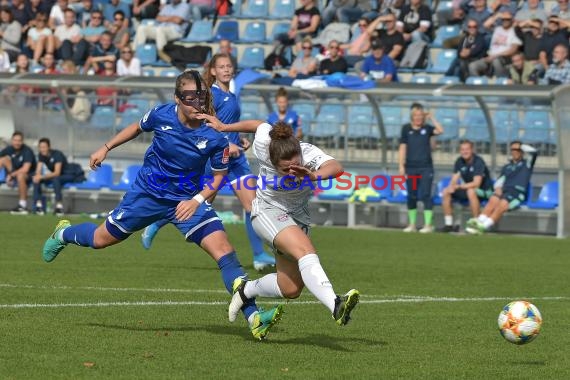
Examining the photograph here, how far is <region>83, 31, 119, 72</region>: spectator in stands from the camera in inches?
1093

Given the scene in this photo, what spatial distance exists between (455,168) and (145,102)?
6.03 m

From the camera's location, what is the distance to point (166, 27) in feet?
93.6

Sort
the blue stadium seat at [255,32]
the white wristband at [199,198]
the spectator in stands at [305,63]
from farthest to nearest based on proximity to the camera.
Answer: the blue stadium seat at [255,32], the spectator in stands at [305,63], the white wristband at [199,198]

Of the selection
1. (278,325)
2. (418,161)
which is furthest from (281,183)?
(418,161)

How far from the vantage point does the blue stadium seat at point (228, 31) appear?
28469 mm

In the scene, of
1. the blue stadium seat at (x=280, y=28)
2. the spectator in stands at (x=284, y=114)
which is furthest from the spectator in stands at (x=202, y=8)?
the spectator in stands at (x=284, y=114)

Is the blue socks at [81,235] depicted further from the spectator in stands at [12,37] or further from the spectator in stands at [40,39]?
the spectator in stands at [12,37]

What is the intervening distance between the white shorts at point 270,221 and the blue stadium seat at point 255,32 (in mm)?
19415

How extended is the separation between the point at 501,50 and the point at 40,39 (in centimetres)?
1041

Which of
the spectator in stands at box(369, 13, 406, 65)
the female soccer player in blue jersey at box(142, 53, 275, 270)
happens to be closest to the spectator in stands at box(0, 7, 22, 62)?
the spectator in stands at box(369, 13, 406, 65)

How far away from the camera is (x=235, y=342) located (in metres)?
9.05

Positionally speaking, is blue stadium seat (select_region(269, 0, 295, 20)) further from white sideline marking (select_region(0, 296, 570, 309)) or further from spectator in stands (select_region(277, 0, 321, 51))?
white sideline marking (select_region(0, 296, 570, 309))

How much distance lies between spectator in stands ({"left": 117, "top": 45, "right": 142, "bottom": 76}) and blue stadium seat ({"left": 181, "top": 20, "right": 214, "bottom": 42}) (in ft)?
6.19

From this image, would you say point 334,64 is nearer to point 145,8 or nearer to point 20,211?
point 145,8
